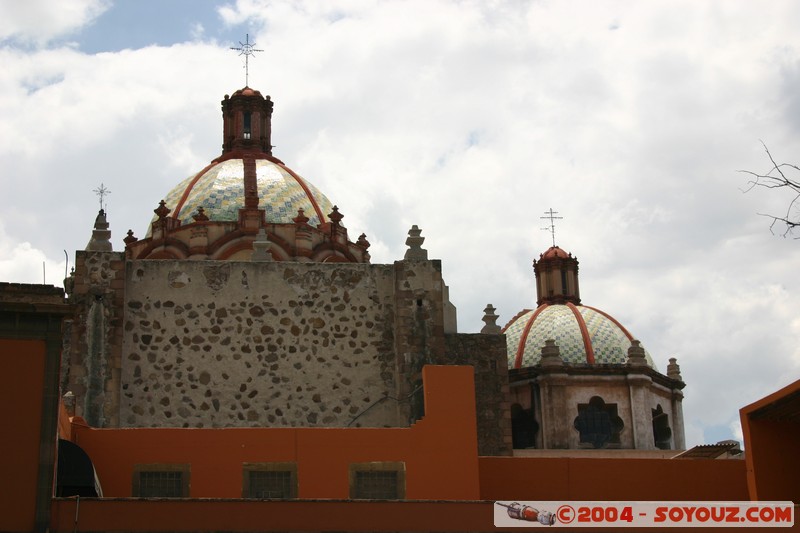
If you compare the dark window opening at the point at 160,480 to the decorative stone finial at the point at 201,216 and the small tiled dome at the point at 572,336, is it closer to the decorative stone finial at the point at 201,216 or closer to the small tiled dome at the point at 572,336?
the decorative stone finial at the point at 201,216

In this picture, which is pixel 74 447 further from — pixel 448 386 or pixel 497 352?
pixel 497 352

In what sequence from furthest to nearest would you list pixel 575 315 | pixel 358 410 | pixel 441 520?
pixel 575 315, pixel 358 410, pixel 441 520

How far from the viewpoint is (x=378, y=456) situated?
20.1m

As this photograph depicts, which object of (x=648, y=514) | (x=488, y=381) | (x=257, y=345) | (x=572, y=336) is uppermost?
(x=572, y=336)

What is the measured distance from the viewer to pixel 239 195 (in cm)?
3216

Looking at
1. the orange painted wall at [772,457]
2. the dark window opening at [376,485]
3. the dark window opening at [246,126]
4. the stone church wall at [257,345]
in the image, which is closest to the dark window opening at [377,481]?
the dark window opening at [376,485]

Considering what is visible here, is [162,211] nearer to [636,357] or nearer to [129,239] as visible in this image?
Answer: [129,239]

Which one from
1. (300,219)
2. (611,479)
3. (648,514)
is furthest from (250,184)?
(648,514)

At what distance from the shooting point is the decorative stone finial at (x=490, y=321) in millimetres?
27812

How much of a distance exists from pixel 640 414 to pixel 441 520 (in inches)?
708

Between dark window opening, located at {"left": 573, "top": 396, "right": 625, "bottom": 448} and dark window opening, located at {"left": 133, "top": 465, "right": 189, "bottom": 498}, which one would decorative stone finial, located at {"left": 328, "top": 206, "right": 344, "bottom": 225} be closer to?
dark window opening, located at {"left": 573, "top": 396, "right": 625, "bottom": 448}

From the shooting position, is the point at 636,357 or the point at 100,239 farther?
the point at 636,357

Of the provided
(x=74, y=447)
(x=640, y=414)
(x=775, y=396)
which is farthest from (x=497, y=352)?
(x=640, y=414)

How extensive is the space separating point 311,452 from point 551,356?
634 inches
